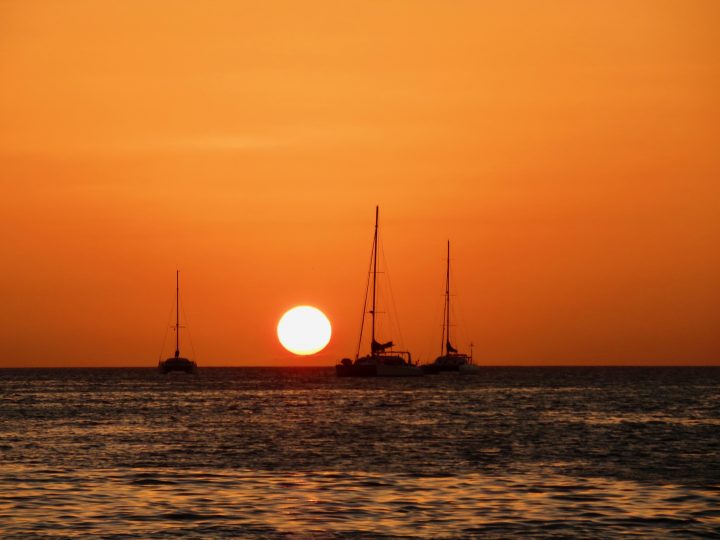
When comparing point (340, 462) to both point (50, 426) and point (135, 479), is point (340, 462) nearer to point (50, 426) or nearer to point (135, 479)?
point (135, 479)

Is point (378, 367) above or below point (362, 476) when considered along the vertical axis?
above

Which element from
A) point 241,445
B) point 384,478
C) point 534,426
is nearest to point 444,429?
point 534,426

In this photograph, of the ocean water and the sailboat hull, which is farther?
the sailboat hull

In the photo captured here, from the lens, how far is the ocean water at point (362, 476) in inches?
1261

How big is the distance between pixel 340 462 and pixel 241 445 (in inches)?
463

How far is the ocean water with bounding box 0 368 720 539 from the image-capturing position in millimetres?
32031

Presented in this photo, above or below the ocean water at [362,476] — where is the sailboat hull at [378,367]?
above

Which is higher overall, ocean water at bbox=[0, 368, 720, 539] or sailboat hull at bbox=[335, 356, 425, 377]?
sailboat hull at bbox=[335, 356, 425, 377]

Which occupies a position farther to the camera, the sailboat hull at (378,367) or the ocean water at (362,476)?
the sailboat hull at (378,367)

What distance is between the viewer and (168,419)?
8719 centimetres

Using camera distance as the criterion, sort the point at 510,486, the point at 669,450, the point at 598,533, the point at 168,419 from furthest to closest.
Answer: the point at 168,419 → the point at 669,450 → the point at 510,486 → the point at 598,533

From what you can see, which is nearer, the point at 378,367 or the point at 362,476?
the point at 362,476

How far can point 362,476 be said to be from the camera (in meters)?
43.9

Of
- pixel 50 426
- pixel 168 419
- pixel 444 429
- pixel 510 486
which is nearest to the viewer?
pixel 510 486
